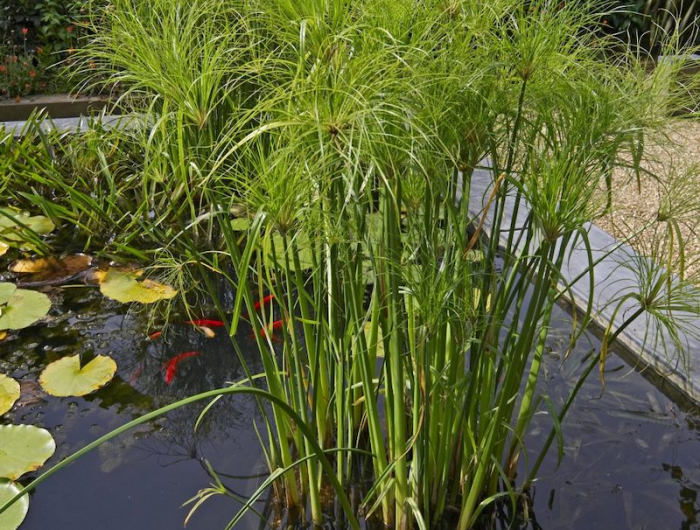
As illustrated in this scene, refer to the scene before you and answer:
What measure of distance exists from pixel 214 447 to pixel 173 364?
37cm

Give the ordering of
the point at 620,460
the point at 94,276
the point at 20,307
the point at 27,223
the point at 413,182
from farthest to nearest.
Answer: the point at 27,223, the point at 94,276, the point at 20,307, the point at 620,460, the point at 413,182

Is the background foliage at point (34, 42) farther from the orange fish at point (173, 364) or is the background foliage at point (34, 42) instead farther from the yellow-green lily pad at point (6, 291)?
the orange fish at point (173, 364)

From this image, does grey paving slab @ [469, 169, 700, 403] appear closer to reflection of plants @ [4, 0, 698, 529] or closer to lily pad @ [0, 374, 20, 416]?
reflection of plants @ [4, 0, 698, 529]

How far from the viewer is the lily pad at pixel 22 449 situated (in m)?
1.62

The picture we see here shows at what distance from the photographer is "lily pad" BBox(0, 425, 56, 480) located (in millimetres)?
1617

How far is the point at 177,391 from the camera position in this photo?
1907mm

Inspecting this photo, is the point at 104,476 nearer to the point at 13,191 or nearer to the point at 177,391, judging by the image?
the point at 177,391

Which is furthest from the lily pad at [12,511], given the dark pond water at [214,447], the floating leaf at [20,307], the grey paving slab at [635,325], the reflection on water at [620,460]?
the grey paving slab at [635,325]

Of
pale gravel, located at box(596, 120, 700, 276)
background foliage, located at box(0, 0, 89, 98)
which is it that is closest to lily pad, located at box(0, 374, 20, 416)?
pale gravel, located at box(596, 120, 700, 276)

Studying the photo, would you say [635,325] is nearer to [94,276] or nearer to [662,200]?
[662,200]

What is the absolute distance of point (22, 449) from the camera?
1665 millimetres

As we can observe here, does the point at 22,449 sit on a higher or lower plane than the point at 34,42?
lower

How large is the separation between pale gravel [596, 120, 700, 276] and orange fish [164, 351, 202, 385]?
3.67 feet

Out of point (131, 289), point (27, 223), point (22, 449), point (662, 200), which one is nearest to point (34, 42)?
point (27, 223)
